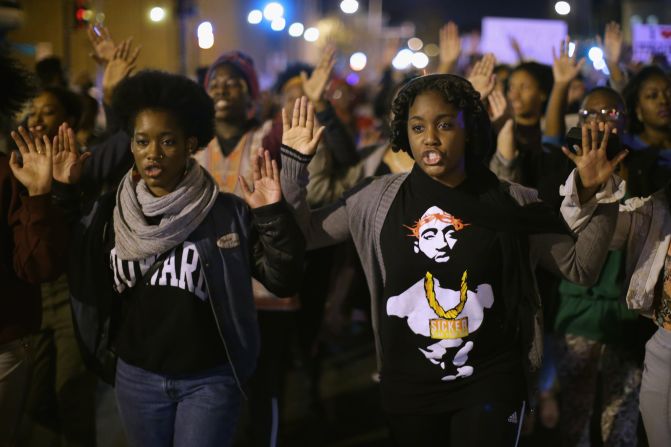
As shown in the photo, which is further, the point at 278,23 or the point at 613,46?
the point at 278,23

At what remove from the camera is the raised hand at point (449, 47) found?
610 cm

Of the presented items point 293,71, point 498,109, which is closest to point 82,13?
point 293,71

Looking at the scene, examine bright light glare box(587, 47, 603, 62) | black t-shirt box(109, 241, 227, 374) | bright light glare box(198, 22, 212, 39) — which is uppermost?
bright light glare box(198, 22, 212, 39)

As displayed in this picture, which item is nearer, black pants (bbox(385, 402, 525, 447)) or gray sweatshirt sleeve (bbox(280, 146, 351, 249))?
black pants (bbox(385, 402, 525, 447))

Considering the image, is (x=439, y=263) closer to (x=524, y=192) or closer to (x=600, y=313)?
(x=524, y=192)

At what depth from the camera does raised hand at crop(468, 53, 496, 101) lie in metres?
5.16

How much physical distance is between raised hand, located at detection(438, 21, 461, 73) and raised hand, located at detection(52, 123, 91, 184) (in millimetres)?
3060

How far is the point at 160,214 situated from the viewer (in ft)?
12.0

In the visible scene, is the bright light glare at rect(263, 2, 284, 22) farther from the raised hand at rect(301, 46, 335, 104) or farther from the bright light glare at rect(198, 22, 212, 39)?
the raised hand at rect(301, 46, 335, 104)

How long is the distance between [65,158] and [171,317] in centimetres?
94

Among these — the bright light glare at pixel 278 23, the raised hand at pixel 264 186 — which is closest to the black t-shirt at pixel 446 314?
the raised hand at pixel 264 186

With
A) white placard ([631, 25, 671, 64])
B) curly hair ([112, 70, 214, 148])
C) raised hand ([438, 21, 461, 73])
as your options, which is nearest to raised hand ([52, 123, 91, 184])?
curly hair ([112, 70, 214, 148])

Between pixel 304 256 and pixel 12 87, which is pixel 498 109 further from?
pixel 12 87

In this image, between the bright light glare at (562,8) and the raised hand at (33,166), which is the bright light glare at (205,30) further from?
the bright light glare at (562,8)
